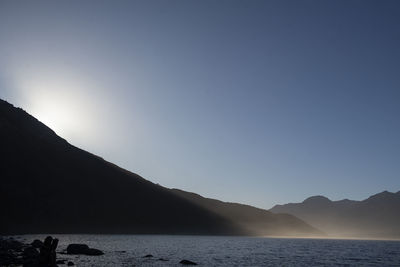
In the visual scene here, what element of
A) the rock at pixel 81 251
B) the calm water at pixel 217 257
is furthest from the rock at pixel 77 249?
the calm water at pixel 217 257

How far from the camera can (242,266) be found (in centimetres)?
7519

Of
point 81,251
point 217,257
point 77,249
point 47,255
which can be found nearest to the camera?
point 47,255

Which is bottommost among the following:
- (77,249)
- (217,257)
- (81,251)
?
(81,251)

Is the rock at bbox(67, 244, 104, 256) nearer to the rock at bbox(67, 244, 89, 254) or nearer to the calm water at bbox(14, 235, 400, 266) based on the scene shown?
the rock at bbox(67, 244, 89, 254)

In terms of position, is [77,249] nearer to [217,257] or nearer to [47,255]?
[217,257]

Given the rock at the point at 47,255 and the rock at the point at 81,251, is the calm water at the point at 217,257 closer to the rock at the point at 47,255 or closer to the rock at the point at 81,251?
the rock at the point at 81,251

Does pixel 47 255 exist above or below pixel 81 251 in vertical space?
below

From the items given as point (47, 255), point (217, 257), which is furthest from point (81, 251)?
point (47, 255)

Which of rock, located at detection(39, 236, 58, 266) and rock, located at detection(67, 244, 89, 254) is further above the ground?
rock, located at detection(67, 244, 89, 254)

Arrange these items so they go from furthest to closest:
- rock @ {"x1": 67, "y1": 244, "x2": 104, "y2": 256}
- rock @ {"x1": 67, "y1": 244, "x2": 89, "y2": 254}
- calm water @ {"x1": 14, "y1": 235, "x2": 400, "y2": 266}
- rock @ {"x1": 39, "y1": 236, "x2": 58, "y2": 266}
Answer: rock @ {"x1": 67, "y1": 244, "x2": 89, "y2": 254}, rock @ {"x1": 67, "y1": 244, "x2": 104, "y2": 256}, calm water @ {"x1": 14, "y1": 235, "x2": 400, "y2": 266}, rock @ {"x1": 39, "y1": 236, "x2": 58, "y2": 266}

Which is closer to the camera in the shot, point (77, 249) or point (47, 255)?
point (47, 255)

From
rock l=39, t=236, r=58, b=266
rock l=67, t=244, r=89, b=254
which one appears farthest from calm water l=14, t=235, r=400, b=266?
rock l=39, t=236, r=58, b=266

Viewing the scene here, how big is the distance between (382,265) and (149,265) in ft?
176

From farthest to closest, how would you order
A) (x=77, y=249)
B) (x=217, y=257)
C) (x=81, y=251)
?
(x=217, y=257) → (x=77, y=249) → (x=81, y=251)
